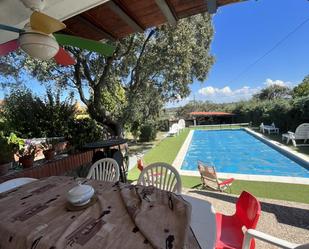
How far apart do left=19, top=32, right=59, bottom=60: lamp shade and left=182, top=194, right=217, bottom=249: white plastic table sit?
178 cm

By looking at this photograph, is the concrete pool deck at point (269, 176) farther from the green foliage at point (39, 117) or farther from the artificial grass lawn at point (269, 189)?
the green foliage at point (39, 117)

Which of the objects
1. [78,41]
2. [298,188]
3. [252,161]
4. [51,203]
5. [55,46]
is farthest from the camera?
[252,161]

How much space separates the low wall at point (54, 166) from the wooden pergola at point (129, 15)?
2.12 m

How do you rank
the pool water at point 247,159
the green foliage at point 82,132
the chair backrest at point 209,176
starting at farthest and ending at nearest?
the pool water at point 247,159, the green foliage at point 82,132, the chair backrest at point 209,176

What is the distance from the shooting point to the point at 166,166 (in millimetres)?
2312

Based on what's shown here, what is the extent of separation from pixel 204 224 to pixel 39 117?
5.32 m

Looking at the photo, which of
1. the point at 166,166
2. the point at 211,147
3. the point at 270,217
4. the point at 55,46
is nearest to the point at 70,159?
the point at 166,166

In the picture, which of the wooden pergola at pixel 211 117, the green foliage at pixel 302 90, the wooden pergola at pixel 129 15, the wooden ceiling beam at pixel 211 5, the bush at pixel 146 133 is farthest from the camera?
the wooden pergola at pixel 211 117

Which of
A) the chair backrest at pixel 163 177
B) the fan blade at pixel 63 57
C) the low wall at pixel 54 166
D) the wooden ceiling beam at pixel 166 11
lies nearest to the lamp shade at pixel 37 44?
the fan blade at pixel 63 57

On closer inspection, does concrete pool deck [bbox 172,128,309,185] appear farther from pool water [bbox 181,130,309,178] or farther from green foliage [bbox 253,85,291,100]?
green foliage [bbox 253,85,291,100]

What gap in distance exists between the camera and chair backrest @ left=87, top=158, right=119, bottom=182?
262cm

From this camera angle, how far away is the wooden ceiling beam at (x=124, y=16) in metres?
2.07

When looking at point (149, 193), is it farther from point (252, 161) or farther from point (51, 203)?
point (252, 161)

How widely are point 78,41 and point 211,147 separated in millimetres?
10046
